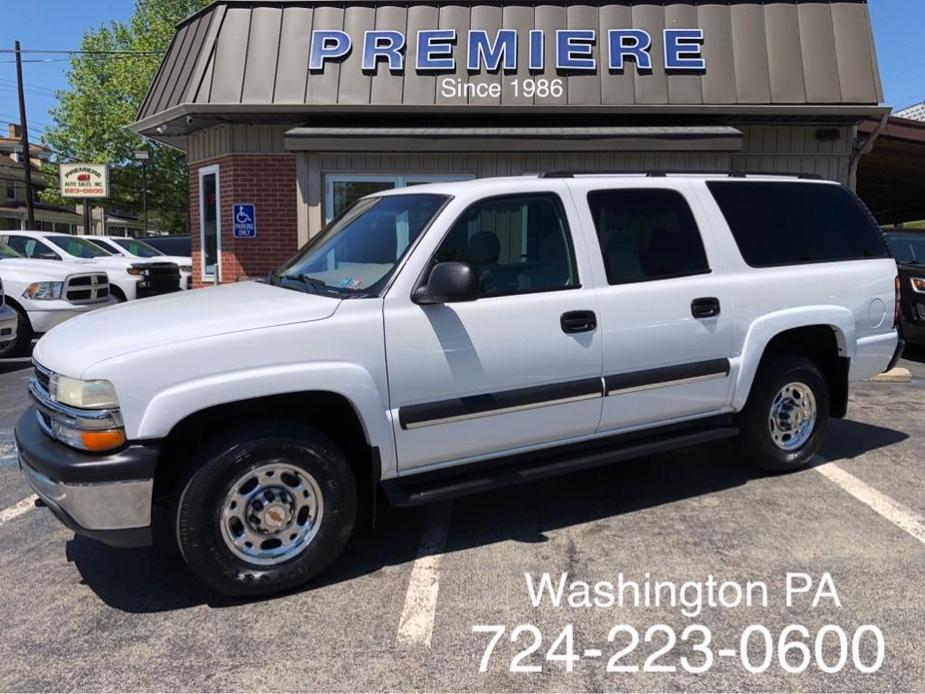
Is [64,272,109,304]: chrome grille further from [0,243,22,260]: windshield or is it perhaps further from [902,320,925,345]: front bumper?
[902,320,925,345]: front bumper

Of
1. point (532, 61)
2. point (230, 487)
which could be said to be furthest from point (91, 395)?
point (532, 61)

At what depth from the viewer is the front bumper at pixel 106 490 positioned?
3121 mm

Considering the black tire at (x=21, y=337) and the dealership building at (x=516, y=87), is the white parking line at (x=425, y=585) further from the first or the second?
the black tire at (x=21, y=337)

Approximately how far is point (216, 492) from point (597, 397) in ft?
6.48

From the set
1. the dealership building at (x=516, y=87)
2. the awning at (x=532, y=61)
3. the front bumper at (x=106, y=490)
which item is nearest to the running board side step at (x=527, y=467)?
the front bumper at (x=106, y=490)

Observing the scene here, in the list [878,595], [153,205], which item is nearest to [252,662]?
[878,595]

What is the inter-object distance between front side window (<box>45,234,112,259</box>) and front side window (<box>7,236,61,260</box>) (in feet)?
1.09

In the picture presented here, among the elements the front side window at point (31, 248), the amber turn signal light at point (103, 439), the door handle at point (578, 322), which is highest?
the front side window at point (31, 248)

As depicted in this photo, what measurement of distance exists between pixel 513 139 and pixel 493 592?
7218mm

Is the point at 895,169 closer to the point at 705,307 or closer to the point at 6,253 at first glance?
the point at 705,307

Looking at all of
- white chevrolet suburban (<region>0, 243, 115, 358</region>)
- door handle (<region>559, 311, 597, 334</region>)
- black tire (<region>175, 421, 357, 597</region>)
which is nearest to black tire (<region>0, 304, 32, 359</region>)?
white chevrolet suburban (<region>0, 243, 115, 358</region>)

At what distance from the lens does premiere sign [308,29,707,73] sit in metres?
10.0

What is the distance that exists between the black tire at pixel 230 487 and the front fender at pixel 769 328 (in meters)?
2.46

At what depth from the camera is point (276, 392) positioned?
332 cm
